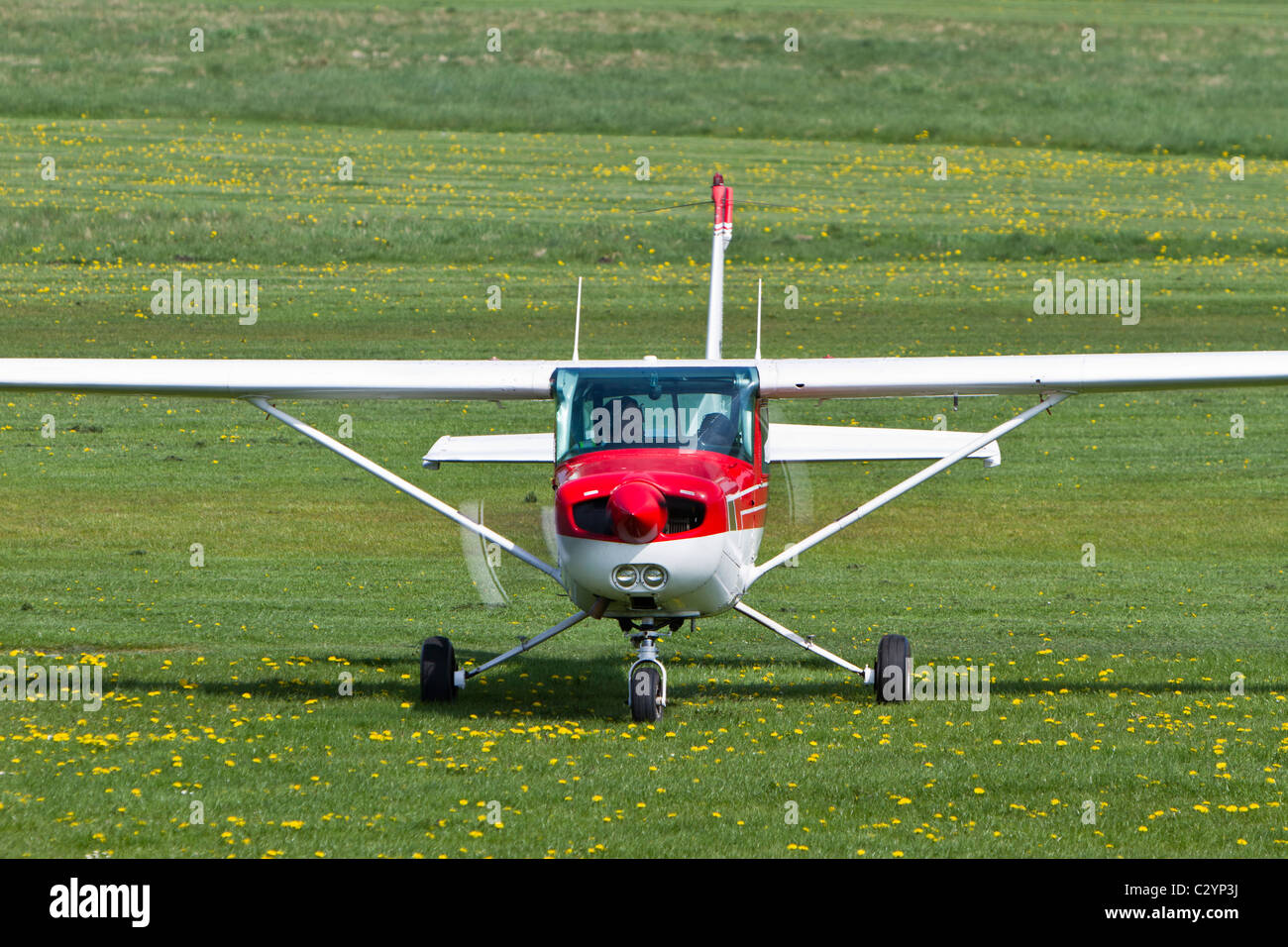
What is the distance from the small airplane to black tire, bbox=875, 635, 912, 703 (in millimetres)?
12

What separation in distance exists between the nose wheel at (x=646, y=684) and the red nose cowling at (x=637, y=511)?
1.50 m

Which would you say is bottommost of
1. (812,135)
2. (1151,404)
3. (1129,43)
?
(1151,404)

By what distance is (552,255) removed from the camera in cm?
3722

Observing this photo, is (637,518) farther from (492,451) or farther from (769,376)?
(492,451)

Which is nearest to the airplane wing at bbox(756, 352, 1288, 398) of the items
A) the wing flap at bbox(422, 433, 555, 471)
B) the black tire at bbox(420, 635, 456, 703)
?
the wing flap at bbox(422, 433, 555, 471)

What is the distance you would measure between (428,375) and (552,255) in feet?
81.3

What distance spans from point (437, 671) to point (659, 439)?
275 cm

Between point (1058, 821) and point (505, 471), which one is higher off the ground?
point (505, 471)

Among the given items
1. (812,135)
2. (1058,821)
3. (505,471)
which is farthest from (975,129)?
(1058,821)

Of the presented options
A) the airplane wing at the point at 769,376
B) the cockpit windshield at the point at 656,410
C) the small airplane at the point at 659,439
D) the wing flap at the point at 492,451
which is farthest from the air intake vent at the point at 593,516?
the wing flap at the point at 492,451

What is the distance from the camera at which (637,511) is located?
995cm

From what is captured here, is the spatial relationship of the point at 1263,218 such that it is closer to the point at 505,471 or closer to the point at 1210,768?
the point at 505,471

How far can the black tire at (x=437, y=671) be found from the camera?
480 inches

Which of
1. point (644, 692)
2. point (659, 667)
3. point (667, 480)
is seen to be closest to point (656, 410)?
point (667, 480)
